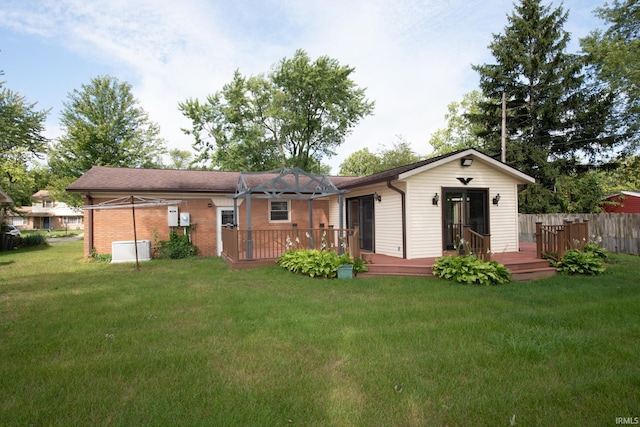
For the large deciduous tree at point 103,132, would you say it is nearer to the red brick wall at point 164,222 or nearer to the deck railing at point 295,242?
the red brick wall at point 164,222

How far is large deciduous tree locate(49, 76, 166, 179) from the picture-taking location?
25.4m

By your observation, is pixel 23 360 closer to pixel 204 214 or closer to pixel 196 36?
pixel 204 214

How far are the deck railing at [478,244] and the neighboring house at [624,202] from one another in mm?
14482

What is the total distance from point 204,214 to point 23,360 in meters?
9.55

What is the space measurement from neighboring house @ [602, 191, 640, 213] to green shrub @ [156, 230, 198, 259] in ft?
68.0

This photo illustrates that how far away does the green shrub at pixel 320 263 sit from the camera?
26.1 feet

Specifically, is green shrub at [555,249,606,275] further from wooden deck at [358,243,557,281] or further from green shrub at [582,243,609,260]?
green shrub at [582,243,609,260]

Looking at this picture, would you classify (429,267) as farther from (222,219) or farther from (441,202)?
(222,219)

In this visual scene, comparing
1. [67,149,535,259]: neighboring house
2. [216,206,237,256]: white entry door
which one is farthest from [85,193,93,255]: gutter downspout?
[216,206,237,256]: white entry door

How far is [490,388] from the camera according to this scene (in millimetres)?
2898

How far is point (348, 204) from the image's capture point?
1295cm

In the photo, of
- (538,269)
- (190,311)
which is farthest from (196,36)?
(538,269)

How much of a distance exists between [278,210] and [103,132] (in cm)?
1987

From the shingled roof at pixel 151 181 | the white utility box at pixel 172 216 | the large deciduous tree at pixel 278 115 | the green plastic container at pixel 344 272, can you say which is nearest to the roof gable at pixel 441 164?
the green plastic container at pixel 344 272
